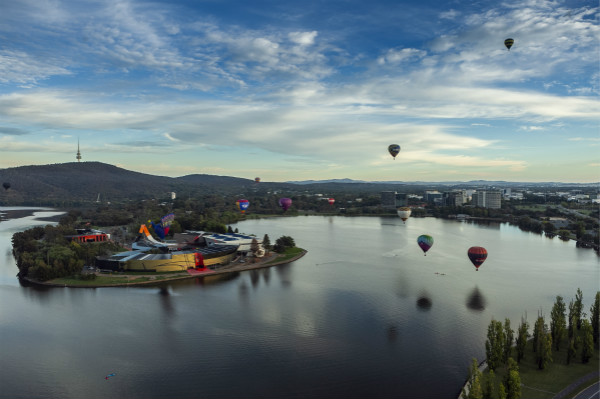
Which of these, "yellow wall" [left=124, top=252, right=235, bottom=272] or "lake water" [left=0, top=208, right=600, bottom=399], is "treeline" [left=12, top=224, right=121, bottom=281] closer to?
"lake water" [left=0, top=208, right=600, bottom=399]

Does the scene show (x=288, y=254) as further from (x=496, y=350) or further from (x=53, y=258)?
(x=496, y=350)

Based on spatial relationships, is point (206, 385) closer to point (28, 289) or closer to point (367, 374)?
point (367, 374)

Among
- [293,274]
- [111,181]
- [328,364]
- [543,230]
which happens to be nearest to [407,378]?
[328,364]

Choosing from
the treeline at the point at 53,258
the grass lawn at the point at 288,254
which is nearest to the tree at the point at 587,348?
the grass lawn at the point at 288,254

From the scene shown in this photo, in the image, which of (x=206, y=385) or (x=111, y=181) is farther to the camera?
(x=111, y=181)

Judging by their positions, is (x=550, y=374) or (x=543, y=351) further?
(x=543, y=351)

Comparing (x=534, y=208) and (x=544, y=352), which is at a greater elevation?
(x=534, y=208)

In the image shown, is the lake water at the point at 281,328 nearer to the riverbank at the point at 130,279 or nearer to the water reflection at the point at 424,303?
the water reflection at the point at 424,303

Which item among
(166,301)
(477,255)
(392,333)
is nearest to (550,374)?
(392,333)
